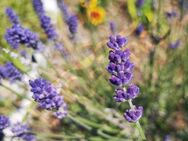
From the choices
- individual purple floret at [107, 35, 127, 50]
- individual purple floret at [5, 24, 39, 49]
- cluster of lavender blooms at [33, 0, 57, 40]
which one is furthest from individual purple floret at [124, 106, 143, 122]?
cluster of lavender blooms at [33, 0, 57, 40]

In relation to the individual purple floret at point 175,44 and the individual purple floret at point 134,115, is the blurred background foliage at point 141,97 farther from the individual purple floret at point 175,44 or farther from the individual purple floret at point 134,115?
the individual purple floret at point 134,115

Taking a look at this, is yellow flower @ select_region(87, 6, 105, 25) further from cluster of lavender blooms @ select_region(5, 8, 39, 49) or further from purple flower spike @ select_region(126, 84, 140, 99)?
purple flower spike @ select_region(126, 84, 140, 99)

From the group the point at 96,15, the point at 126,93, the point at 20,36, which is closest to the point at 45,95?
the point at 126,93

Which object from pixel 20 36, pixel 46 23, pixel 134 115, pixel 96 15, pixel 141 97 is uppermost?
pixel 96 15

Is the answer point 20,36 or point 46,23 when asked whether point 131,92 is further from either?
point 46,23

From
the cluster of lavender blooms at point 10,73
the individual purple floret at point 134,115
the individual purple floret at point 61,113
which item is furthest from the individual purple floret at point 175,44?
the individual purple floret at point 134,115

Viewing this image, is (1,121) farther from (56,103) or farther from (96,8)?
(96,8)
